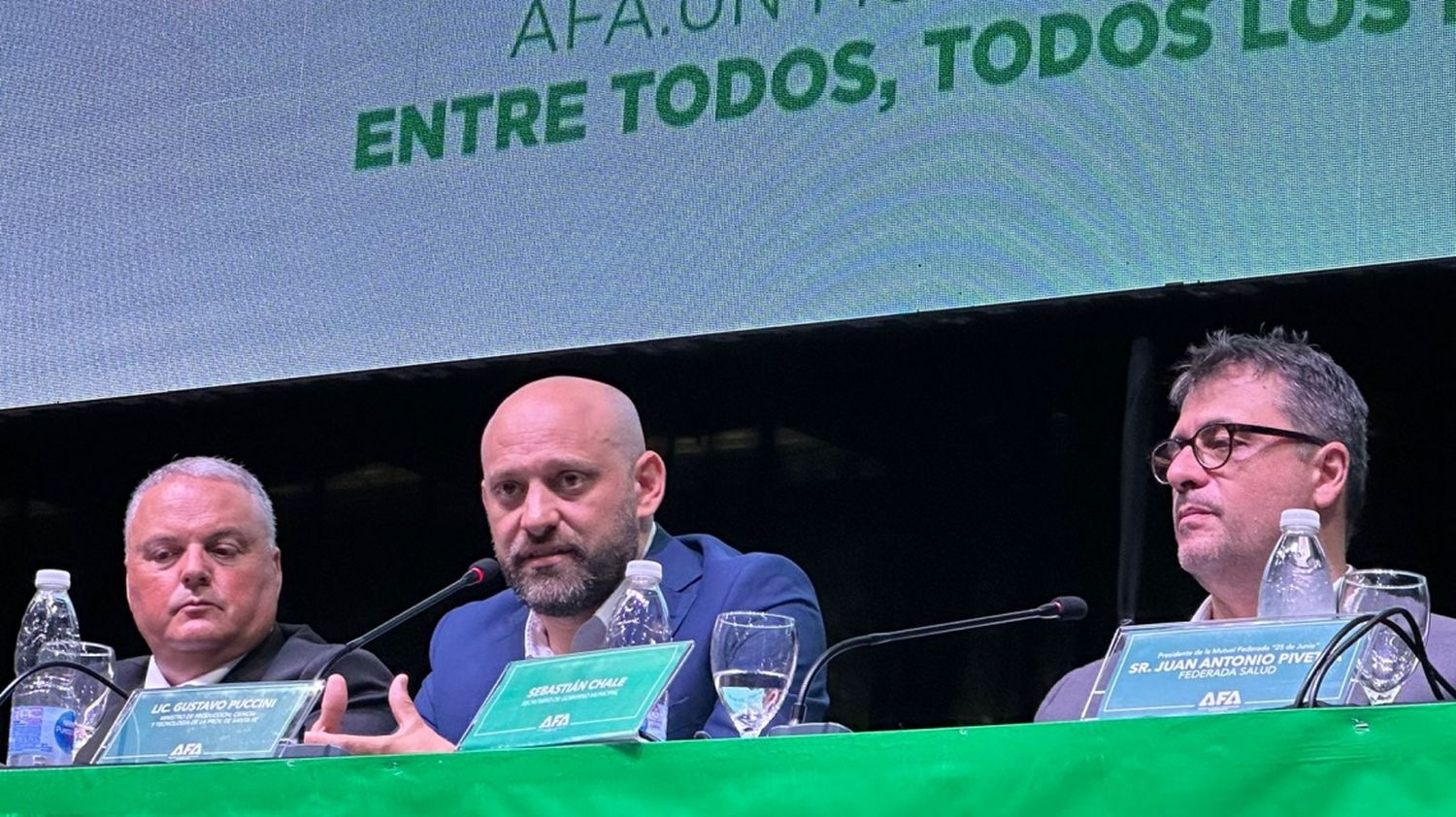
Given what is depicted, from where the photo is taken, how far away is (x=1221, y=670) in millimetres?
1490

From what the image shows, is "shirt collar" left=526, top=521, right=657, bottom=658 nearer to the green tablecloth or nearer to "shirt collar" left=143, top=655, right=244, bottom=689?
"shirt collar" left=143, top=655, right=244, bottom=689

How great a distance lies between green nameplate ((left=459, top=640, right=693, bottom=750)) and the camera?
5.22 feet

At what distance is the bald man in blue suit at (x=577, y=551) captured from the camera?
2.69 meters

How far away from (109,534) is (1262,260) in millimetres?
2423

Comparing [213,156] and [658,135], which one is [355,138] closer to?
[213,156]

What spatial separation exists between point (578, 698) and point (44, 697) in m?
0.94

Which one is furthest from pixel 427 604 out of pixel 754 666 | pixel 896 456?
pixel 896 456

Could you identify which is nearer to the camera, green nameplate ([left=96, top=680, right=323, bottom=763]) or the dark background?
green nameplate ([left=96, top=680, right=323, bottom=763])

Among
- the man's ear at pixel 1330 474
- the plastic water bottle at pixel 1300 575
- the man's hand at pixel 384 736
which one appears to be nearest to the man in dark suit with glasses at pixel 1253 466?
the man's ear at pixel 1330 474

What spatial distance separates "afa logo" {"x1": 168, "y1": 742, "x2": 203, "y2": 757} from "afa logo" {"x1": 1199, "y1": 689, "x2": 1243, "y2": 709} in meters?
0.89

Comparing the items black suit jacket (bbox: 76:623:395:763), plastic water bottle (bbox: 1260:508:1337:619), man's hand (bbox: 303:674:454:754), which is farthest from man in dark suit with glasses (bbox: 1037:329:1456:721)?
black suit jacket (bbox: 76:623:395:763)

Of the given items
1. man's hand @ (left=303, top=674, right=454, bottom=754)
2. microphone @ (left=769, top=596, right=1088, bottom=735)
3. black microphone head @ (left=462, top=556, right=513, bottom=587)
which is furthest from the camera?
black microphone head @ (left=462, top=556, right=513, bottom=587)

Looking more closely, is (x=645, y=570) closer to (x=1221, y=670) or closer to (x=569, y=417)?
(x=1221, y=670)

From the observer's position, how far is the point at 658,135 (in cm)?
341
